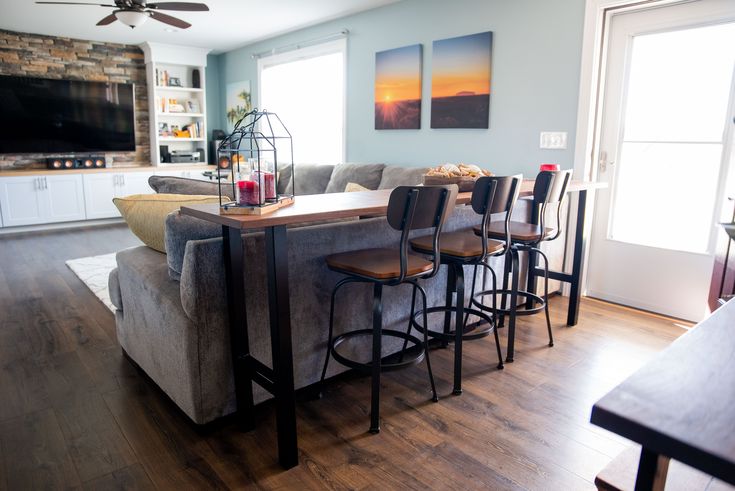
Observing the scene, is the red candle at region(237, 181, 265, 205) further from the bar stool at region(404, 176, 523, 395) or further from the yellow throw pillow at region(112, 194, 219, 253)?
the bar stool at region(404, 176, 523, 395)

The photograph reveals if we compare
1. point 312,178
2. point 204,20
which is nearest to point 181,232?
point 312,178

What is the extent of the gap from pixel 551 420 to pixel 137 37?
6603mm

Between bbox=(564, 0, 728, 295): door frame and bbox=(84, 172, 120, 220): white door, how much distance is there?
5.52m

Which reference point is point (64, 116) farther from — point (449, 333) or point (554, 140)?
point (449, 333)

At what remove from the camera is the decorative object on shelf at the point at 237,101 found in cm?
698

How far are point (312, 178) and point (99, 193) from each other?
299cm

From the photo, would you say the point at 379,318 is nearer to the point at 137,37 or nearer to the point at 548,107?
the point at 548,107

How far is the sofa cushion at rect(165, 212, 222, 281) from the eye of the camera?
1924mm

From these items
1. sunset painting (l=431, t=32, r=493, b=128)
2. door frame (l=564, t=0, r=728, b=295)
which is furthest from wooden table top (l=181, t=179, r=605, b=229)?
sunset painting (l=431, t=32, r=493, b=128)

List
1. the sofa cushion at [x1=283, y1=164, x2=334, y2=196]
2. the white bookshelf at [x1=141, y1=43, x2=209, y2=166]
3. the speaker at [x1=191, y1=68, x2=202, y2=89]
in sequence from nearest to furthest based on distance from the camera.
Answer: the sofa cushion at [x1=283, y1=164, x2=334, y2=196] < the white bookshelf at [x1=141, y1=43, x2=209, y2=166] < the speaker at [x1=191, y1=68, x2=202, y2=89]

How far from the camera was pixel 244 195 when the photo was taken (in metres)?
1.68

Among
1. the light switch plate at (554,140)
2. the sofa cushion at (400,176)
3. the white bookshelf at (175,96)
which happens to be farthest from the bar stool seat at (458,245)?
the white bookshelf at (175,96)

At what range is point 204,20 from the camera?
5391mm

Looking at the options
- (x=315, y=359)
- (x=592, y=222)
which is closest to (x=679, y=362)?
(x=315, y=359)
